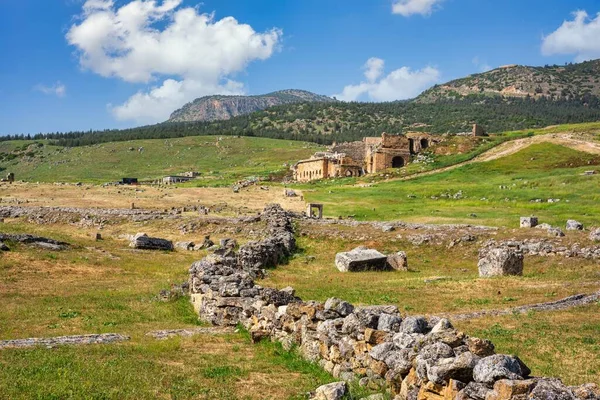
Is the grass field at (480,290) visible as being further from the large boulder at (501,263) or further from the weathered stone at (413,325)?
the weathered stone at (413,325)

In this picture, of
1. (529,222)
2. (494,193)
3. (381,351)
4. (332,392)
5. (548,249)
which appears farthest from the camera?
(494,193)

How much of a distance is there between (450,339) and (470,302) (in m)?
11.8

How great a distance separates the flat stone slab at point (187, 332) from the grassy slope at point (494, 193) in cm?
3258

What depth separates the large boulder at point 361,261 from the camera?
98.6 feet

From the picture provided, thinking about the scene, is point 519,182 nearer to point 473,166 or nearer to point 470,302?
point 473,166

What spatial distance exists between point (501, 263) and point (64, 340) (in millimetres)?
20727

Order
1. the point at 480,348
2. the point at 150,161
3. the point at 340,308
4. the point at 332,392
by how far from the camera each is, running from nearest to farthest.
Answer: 1. the point at 480,348
2. the point at 332,392
3. the point at 340,308
4. the point at 150,161

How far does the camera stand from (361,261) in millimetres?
30203

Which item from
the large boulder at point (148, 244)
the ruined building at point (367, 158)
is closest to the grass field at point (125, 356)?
the large boulder at point (148, 244)

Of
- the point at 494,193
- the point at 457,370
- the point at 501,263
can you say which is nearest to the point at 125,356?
the point at 457,370

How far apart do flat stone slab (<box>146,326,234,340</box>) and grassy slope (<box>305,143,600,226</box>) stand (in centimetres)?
3258

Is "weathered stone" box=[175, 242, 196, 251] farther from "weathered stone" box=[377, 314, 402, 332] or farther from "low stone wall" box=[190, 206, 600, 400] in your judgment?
"weathered stone" box=[377, 314, 402, 332]

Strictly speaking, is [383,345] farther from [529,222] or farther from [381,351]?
[529,222]

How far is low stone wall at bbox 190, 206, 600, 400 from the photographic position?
733cm
